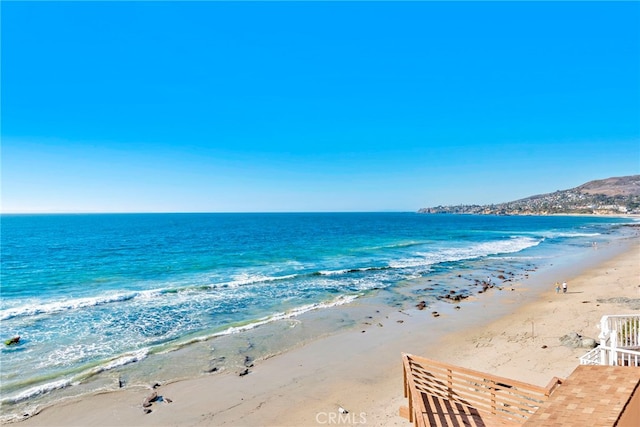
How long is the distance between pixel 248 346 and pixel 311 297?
8542 millimetres

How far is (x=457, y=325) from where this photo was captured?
17.8 metres

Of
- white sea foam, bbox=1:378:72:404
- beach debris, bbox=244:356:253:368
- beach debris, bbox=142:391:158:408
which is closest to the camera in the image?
beach debris, bbox=142:391:158:408

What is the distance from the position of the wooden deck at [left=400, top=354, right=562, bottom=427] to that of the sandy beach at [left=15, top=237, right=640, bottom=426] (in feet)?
10.1

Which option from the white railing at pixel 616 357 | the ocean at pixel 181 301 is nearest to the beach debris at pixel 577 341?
the white railing at pixel 616 357

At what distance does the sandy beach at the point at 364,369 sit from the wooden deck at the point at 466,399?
122 inches

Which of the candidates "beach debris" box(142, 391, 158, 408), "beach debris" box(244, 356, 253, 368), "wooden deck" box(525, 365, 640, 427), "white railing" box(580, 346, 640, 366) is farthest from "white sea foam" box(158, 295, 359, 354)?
"wooden deck" box(525, 365, 640, 427)

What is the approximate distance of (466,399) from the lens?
659 centimetres

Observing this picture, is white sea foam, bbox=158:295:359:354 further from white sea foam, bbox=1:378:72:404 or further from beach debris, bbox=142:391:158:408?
beach debris, bbox=142:391:158:408

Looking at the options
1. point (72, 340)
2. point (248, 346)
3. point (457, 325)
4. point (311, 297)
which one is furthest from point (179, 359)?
point (457, 325)

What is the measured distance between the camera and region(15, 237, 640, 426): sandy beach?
33.1 ft

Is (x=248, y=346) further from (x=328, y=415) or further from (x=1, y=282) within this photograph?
(x=1, y=282)

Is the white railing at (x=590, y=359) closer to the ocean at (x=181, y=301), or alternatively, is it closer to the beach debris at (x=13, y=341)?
the ocean at (x=181, y=301)

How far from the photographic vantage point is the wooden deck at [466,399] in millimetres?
5996

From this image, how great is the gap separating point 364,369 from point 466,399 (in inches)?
265
